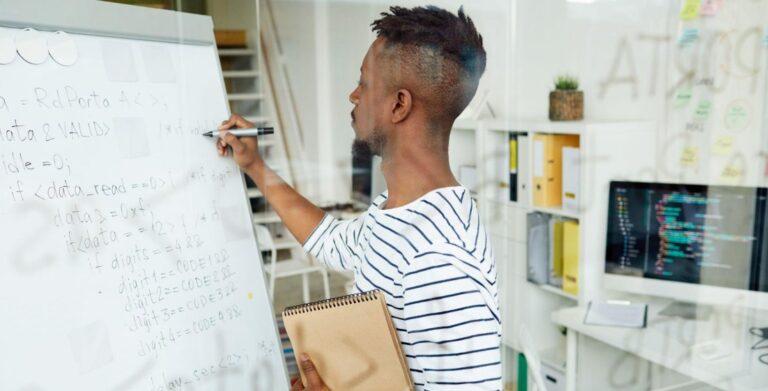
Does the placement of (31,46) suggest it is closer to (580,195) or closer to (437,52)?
(437,52)

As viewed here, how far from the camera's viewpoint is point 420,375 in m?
0.80

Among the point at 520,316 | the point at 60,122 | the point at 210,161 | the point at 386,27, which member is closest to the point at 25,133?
the point at 60,122

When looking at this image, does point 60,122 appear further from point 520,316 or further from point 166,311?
point 520,316

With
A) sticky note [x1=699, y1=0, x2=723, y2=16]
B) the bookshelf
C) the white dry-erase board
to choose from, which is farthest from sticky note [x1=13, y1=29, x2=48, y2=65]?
sticky note [x1=699, y1=0, x2=723, y2=16]

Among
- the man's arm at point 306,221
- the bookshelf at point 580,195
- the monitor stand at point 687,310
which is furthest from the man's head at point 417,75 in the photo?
the monitor stand at point 687,310

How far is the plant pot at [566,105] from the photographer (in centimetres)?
164

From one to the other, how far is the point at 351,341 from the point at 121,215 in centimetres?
30

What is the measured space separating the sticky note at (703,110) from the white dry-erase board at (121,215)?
1.10 metres

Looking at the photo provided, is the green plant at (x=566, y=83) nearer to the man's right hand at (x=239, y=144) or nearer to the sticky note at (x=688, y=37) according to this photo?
the sticky note at (x=688, y=37)

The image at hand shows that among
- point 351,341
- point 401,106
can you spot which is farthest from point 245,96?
point 351,341

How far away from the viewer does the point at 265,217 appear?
1.00 meters

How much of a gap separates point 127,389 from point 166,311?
97mm

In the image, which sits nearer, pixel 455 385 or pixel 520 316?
pixel 455 385

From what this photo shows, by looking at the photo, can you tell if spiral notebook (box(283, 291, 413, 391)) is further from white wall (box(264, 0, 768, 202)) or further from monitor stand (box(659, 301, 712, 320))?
monitor stand (box(659, 301, 712, 320))
